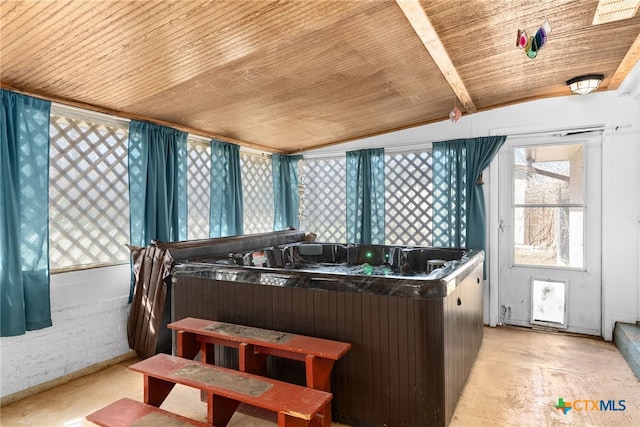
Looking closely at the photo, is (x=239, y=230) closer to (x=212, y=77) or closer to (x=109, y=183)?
(x=109, y=183)

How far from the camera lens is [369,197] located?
3.54 m

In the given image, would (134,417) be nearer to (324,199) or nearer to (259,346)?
(259,346)

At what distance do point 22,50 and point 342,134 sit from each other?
2.51 m

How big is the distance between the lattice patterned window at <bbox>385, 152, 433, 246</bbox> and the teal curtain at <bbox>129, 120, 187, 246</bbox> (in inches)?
76.6

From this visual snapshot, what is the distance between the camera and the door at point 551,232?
9.09 ft

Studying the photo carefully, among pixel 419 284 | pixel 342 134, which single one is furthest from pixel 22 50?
pixel 342 134

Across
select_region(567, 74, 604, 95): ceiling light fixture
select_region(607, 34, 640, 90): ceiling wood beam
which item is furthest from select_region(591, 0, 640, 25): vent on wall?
select_region(567, 74, 604, 95): ceiling light fixture

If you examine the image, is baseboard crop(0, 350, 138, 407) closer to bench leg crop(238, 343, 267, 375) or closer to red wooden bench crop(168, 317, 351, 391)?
red wooden bench crop(168, 317, 351, 391)

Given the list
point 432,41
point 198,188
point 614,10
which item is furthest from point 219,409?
point 614,10

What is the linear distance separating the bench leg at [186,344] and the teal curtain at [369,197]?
6.88 ft

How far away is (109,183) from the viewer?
2400 mm

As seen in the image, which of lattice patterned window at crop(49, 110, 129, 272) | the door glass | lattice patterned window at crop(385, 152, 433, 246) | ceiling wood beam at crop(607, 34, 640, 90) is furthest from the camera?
lattice patterned window at crop(385, 152, 433, 246)

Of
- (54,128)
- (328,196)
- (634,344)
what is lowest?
(634,344)

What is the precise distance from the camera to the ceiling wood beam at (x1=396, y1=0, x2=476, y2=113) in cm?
152
